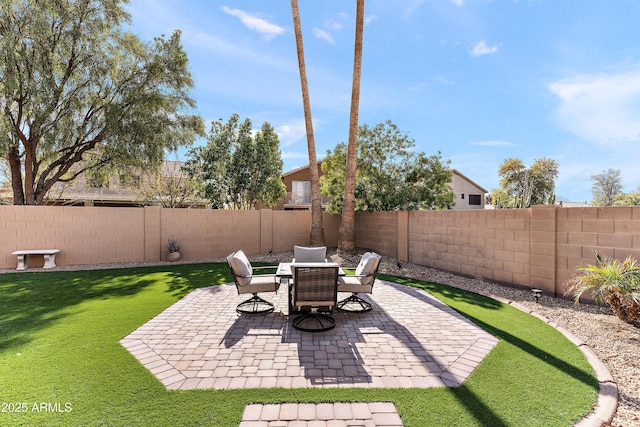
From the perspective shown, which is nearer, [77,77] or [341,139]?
[77,77]

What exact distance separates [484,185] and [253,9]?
3646 centimetres

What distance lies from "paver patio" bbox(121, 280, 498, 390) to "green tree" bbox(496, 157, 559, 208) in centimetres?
3634

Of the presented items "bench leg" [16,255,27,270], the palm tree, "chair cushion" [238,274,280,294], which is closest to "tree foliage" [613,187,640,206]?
the palm tree

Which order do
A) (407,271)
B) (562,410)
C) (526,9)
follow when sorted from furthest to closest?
(407,271), (526,9), (562,410)

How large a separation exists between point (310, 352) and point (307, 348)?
0.13 metres

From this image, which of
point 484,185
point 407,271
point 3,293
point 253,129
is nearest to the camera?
point 3,293

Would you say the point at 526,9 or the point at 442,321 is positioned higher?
the point at 526,9

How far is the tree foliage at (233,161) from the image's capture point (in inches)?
762

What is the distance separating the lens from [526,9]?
9438 millimetres

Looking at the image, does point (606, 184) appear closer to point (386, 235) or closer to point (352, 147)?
point (386, 235)

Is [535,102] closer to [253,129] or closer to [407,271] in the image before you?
[407,271]

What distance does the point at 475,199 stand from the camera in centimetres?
3862

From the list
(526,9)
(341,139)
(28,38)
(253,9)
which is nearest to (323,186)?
(341,139)

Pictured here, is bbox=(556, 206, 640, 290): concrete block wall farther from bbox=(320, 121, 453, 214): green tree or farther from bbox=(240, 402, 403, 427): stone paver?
bbox=(320, 121, 453, 214): green tree
